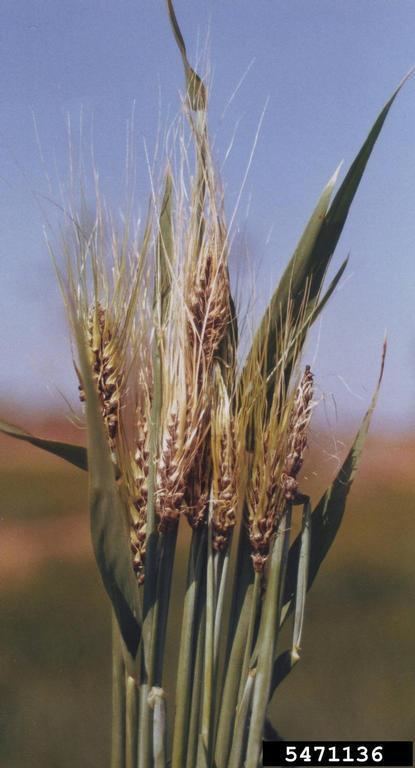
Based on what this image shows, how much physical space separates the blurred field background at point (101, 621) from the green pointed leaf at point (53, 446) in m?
0.09

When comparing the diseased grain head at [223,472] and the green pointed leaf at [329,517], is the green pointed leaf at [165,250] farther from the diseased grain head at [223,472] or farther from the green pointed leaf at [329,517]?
the green pointed leaf at [329,517]

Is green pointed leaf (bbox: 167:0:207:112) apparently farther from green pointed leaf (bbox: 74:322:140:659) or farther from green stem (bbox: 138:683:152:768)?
green stem (bbox: 138:683:152:768)

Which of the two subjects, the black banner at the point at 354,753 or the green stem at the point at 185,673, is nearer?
the green stem at the point at 185,673

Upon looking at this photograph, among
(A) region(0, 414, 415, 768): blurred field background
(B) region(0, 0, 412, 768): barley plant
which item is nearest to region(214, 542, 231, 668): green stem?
(B) region(0, 0, 412, 768): barley plant

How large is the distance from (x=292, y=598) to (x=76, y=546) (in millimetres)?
221

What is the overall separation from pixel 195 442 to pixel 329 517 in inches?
6.7

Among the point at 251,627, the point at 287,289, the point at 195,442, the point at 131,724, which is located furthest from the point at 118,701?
the point at 287,289

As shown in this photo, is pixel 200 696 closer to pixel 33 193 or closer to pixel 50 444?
pixel 50 444

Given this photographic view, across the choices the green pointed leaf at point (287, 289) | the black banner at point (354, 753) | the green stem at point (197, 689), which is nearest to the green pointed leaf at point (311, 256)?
the green pointed leaf at point (287, 289)

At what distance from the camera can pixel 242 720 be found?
2.15 feet

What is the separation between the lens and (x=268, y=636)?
0.65m

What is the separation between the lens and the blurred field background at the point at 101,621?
736 millimetres

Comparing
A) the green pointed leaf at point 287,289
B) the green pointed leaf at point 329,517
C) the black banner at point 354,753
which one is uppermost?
the green pointed leaf at point 287,289

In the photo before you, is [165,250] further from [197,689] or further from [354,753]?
[354,753]
